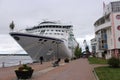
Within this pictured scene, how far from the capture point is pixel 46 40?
177ft

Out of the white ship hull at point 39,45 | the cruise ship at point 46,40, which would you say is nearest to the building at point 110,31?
the cruise ship at point 46,40

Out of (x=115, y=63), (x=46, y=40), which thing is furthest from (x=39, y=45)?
(x=115, y=63)

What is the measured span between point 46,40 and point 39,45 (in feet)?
6.63

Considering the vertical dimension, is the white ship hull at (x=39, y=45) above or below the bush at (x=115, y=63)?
above

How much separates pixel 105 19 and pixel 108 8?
3138mm

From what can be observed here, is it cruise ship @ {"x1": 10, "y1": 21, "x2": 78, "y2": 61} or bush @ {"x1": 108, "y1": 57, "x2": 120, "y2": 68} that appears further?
cruise ship @ {"x1": 10, "y1": 21, "x2": 78, "y2": 61}

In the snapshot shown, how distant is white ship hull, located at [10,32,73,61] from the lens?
4978 cm

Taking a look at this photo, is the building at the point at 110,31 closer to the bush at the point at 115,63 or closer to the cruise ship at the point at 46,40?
the cruise ship at the point at 46,40

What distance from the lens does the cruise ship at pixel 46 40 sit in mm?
50250

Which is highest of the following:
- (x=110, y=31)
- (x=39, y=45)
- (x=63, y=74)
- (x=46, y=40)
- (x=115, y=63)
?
(x=110, y=31)

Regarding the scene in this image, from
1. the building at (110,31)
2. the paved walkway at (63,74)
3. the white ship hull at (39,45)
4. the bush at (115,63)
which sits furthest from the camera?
the building at (110,31)

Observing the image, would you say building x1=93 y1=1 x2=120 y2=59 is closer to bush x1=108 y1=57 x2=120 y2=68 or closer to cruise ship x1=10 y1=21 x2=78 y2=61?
cruise ship x1=10 y1=21 x2=78 y2=61

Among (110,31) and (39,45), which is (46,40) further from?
(110,31)

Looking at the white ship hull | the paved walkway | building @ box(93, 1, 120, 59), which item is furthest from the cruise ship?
the paved walkway
